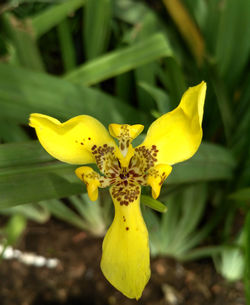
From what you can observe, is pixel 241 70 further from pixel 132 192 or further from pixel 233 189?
pixel 132 192

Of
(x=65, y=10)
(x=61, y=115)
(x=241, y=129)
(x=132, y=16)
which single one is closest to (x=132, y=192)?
(x=61, y=115)

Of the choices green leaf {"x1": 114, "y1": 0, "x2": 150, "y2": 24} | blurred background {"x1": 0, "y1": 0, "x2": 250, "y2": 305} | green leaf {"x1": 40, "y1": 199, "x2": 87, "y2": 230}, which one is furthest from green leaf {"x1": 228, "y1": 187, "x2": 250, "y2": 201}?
green leaf {"x1": 114, "y1": 0, "x2": 150, "y2": 24}

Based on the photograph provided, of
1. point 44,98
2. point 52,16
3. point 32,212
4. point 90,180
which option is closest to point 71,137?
point 90,180

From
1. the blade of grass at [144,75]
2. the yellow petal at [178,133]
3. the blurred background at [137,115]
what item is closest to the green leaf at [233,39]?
the blurred background at [137,115]

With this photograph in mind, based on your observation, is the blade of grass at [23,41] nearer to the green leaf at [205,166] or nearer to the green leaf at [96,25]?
the green leaf at [96,25]

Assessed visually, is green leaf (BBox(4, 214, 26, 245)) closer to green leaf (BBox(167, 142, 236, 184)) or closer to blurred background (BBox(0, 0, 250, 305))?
blurred background (BBox(0, 0, 250, 305))

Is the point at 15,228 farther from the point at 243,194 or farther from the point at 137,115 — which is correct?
the point at 243,194

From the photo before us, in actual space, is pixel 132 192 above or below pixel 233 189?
above
